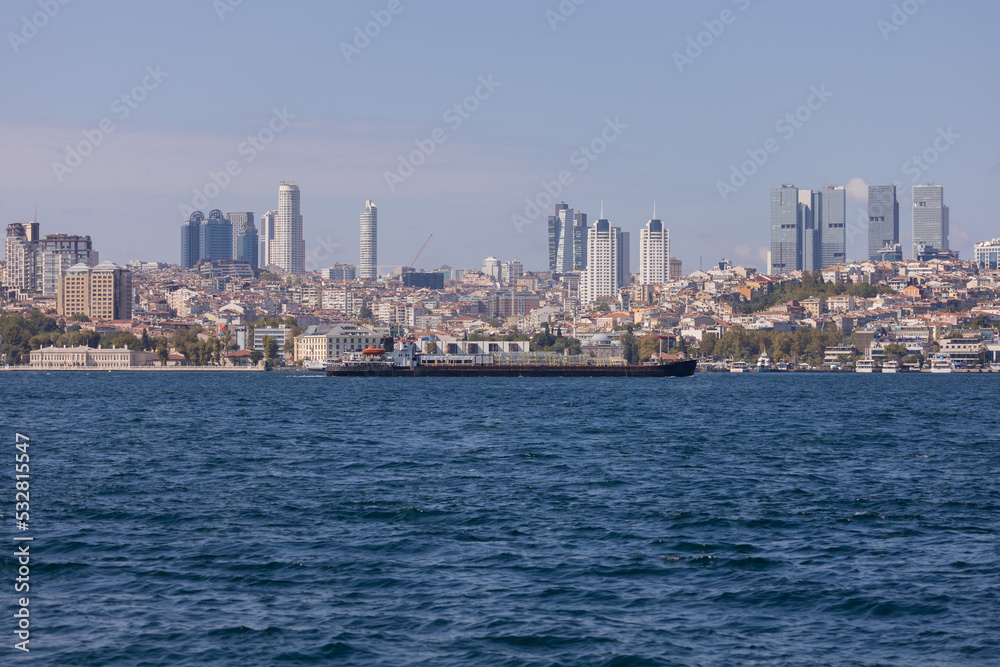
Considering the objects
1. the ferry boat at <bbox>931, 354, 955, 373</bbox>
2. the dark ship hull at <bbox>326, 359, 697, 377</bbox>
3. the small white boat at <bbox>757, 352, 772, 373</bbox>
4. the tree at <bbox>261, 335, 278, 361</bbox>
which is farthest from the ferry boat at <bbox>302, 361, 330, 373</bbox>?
the ferry boat at <bbox>931, 354, 955, 373</bbox>

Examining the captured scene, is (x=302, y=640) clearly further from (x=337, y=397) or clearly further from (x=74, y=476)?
(x=337, y=397)

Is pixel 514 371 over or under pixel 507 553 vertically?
over

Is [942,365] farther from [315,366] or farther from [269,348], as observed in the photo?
[269,348]

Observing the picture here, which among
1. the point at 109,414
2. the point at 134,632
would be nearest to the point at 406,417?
the point at 109,414

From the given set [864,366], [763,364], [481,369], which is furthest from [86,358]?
[864,366]

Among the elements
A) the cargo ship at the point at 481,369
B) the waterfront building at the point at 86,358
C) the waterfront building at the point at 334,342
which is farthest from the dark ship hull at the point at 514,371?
the waterfront building at the point at 86,358

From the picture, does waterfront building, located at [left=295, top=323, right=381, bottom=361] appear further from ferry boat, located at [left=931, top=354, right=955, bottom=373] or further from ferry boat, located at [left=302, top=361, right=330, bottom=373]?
ferry boat, located at [left=931, top=354, right=955, bottom=373]

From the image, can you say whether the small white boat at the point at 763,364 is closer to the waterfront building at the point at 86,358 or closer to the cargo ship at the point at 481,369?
the cargo ship at the point at 481,369
